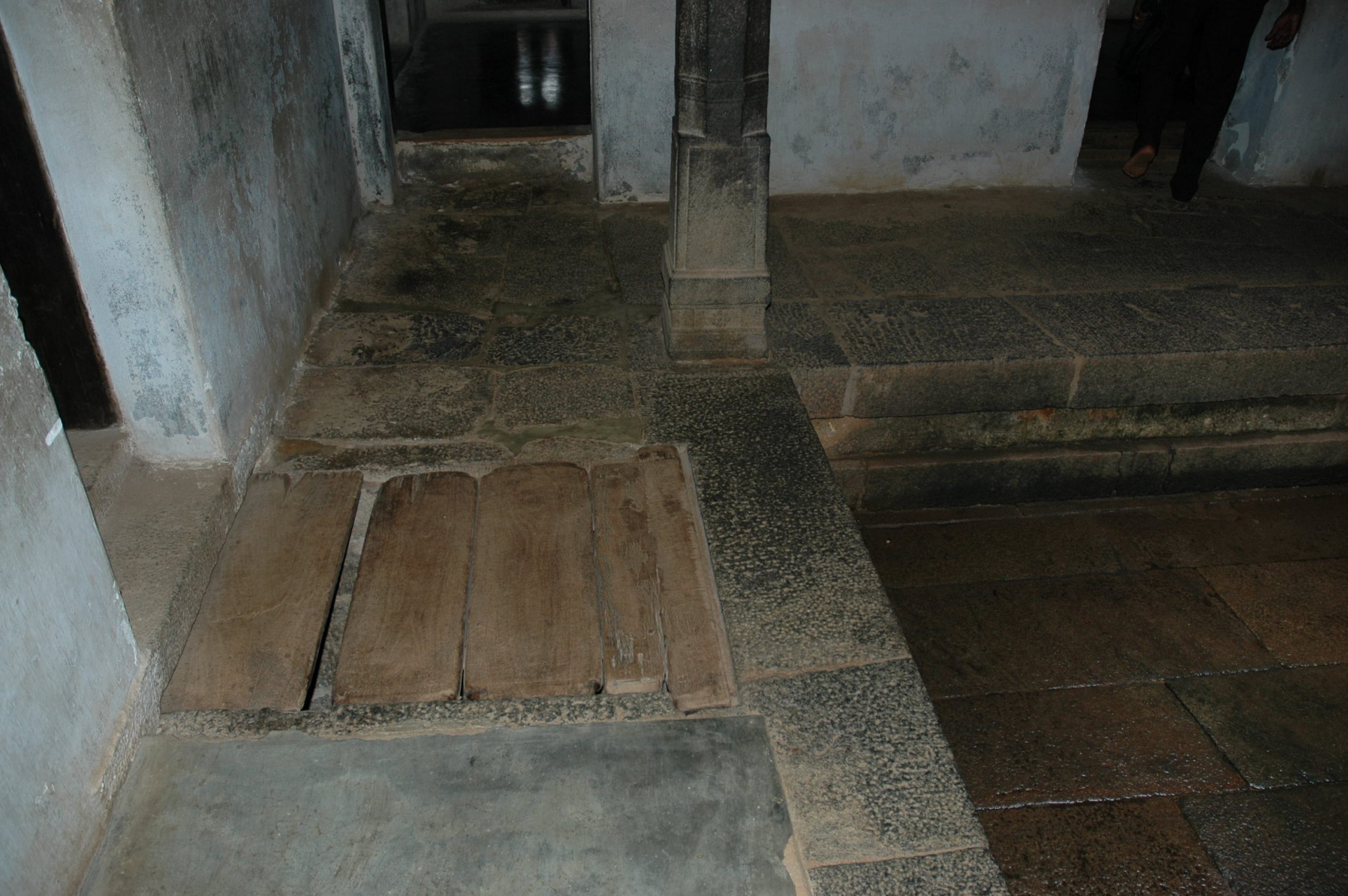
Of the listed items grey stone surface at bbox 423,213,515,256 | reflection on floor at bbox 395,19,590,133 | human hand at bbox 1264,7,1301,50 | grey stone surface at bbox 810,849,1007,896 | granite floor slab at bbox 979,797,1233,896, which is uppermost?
human hand at bbox 1264,7,1301,50

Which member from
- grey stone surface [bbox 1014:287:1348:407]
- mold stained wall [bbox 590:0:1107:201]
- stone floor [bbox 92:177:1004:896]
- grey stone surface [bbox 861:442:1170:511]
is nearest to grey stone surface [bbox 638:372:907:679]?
stone floor [bbox 92:177:1004:896]

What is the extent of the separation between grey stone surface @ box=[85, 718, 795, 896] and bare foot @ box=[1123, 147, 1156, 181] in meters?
4.79

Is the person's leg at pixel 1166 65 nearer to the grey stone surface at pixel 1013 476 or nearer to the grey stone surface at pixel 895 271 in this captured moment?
the grey stone surface at pixel 895 271

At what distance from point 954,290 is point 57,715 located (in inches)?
143

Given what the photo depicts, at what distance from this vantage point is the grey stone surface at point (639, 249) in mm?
4090

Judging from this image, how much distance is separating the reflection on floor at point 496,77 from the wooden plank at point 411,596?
3.75 meters

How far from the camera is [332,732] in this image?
200 cm

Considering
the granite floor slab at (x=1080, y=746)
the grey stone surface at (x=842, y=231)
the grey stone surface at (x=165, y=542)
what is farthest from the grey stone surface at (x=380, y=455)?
the grey stone surface at (x=842, y=231)

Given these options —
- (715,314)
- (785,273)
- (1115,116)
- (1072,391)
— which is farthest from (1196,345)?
(1115,116)

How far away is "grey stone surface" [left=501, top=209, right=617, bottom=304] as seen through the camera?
13.4 feet

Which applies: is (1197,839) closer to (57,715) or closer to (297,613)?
(297,613)

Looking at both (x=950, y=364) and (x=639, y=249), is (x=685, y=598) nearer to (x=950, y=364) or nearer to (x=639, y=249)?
(x=950, y=364)

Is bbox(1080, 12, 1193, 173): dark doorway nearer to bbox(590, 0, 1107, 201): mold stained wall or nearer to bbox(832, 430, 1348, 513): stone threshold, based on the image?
bbox(590, 0, 1107, 201): mold stained wall

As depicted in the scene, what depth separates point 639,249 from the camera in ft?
15.0
